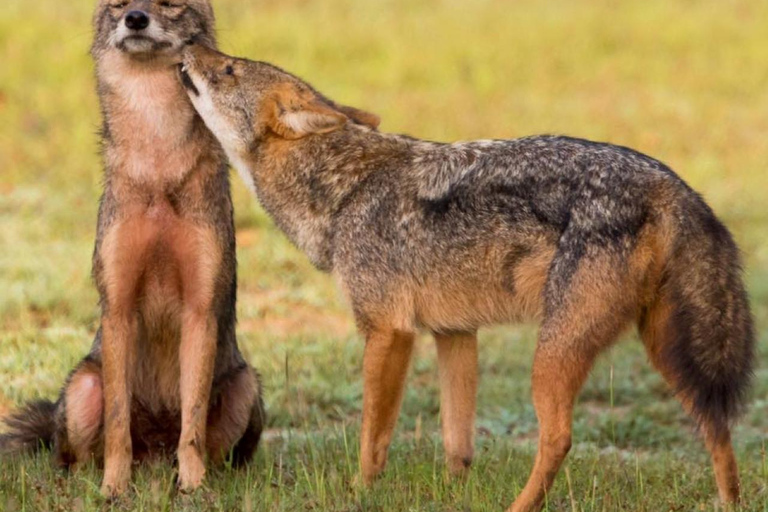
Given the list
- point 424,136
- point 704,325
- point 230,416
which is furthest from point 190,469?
point 424,136

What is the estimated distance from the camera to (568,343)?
5488mm

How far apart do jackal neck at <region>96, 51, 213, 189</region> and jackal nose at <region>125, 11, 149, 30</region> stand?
0.23m

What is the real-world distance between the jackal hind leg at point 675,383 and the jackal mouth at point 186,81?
236cm

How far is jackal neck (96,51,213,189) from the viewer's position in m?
6.52

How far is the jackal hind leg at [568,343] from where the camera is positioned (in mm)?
5445

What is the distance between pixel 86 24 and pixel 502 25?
622cm

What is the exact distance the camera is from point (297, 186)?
659 centimetres

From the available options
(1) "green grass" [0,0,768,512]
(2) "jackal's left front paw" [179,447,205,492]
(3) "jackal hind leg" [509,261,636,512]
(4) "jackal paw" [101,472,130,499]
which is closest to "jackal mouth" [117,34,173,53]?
(1) "green grass" [0,0,768,512]

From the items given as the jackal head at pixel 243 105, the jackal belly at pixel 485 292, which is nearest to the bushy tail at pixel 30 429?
the jackal head at pixel 243 105

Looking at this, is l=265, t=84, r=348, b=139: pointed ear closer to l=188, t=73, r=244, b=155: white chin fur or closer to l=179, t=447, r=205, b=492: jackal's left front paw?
l=188, t=73, r=244, b=155: white chin fur

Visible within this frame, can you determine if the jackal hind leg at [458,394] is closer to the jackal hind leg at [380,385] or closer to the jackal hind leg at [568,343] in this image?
the jackal hind leg at [380,385]

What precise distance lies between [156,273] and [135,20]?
1153mm

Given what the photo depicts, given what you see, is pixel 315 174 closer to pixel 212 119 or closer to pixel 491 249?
pixel 212 119

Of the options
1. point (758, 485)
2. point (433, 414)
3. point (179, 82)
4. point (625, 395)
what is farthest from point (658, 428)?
point (179, 82)
